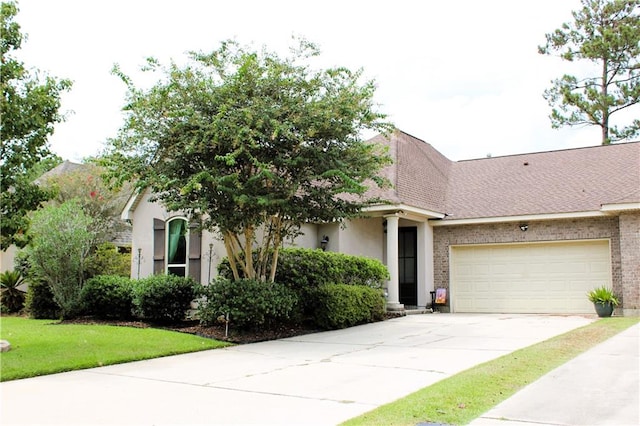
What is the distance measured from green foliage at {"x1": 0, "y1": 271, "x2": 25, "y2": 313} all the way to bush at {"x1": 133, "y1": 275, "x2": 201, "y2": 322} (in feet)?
22.8

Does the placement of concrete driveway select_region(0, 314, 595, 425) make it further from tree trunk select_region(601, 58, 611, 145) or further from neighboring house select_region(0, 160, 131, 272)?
tree trunk select_region(601, 58, 611, 145)

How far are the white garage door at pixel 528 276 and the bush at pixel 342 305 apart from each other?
541cm

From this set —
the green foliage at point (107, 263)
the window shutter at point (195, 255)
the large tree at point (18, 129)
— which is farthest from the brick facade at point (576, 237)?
the large tree at point (18, 129)

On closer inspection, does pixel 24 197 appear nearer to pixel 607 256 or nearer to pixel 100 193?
pixel 100 193

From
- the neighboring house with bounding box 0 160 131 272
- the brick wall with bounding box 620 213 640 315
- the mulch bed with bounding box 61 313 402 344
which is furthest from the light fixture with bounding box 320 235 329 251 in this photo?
the neighboring house with bounding box 0 160 131 272

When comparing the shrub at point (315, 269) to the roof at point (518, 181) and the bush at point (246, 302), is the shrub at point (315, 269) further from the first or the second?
the roof at point (518, 181)

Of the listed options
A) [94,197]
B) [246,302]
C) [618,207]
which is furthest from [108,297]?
[618,207]

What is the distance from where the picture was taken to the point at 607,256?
17.1 metres

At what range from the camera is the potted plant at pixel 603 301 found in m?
15.7

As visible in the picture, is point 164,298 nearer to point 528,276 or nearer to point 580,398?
Result: point 580,398

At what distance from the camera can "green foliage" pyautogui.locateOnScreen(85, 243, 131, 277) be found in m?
16.9

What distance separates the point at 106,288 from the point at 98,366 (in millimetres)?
7127

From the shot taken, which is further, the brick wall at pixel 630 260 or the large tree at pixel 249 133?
the brick wall at pixel 630 260

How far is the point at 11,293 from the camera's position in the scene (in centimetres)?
1912
